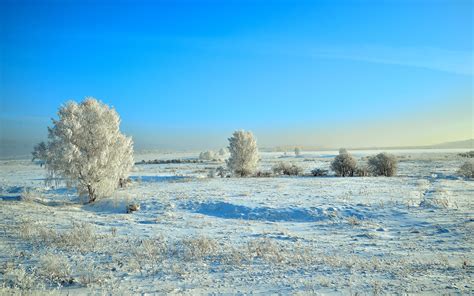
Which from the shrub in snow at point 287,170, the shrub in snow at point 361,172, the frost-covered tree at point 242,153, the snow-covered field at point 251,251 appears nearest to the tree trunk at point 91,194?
the snow-covered field at point 251,251

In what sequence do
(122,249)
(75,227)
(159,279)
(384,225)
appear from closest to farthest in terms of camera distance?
1. (159,279)
2. (122,249)
3. (75,227)
4. (384,225)

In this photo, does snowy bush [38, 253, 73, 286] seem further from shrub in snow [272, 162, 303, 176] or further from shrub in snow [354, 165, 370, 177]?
shrub in snow [354, 165, 370, 177]

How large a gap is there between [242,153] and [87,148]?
2346 centimetres

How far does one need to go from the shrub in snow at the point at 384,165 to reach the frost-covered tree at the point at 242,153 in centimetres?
1608

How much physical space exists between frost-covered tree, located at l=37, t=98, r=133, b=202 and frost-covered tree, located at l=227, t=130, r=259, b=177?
822 inches

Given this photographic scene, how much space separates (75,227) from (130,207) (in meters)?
6.26

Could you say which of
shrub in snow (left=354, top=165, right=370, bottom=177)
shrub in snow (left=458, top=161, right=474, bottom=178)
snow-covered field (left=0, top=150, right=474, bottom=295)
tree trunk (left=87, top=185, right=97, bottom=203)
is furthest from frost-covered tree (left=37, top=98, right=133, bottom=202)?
shrub in snow (left=458, top=161, right=474, bottom=178)

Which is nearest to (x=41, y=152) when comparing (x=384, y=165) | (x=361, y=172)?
(x=361, y=172)

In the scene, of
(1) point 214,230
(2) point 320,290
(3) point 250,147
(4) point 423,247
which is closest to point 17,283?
(2) point 320,290

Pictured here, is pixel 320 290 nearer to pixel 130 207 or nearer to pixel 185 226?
pixel 185 226

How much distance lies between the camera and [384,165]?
39.3 metres

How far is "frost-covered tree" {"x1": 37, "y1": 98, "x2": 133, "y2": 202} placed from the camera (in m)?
19.7

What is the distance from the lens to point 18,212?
567 inches

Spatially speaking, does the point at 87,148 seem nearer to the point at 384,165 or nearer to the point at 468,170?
the point at 384,165
